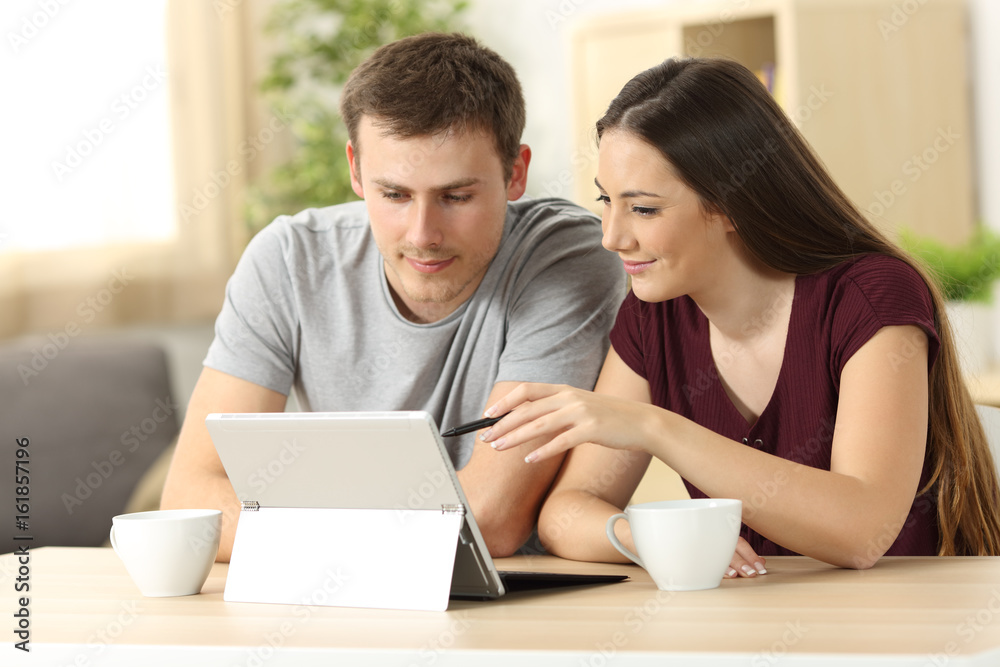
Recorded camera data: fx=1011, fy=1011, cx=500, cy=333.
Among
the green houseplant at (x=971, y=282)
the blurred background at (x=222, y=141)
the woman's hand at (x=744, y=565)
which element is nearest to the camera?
the woman's hand at (x=744, y=565)

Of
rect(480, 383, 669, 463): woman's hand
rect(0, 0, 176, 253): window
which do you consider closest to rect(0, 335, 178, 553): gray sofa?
rect(0, 0, 176, 253): window

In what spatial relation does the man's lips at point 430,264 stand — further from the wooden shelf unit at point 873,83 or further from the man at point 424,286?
the wooden shelf unit at point 873,83

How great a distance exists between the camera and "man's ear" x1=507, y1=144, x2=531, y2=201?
153cm

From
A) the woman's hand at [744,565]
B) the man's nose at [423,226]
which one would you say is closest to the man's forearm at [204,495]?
the man's nose at [423,226]

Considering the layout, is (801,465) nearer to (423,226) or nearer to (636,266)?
(636,266)

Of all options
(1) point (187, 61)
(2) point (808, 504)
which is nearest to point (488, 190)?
(2) point (808, 504)

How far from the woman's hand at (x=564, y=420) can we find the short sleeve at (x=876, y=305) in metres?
0.29

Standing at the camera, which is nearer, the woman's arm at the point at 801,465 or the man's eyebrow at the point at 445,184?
the woman's arm at the point at 801,465

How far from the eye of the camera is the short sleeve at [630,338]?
4.52 feet

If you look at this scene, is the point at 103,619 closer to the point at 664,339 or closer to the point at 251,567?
the point at 251,567

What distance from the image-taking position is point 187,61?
2.97 metres

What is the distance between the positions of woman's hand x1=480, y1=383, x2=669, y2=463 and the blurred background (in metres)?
1.42

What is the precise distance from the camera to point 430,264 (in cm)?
144

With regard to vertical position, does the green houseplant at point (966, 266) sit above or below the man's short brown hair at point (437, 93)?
below
